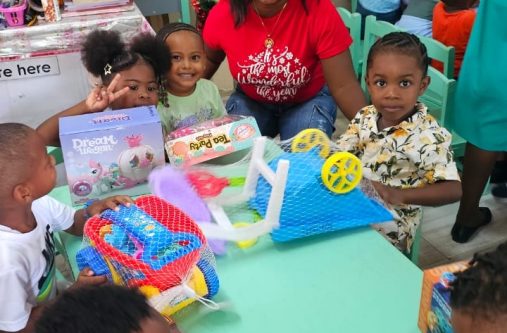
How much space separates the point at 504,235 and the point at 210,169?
1.43 m

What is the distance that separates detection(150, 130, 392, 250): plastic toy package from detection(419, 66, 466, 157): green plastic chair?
72 cm

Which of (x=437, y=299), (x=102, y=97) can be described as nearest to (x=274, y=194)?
(x=437, y=299)

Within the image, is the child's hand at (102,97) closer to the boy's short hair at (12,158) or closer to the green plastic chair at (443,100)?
the boy's short hair at (12,158)

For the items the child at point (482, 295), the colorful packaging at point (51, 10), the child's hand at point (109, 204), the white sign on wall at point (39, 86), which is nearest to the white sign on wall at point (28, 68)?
the white sign on wall at point (39, 86)

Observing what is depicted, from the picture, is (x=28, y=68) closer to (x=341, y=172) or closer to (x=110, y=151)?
(x=110, y=151)

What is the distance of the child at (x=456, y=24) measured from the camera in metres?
2.32

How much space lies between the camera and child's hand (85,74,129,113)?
142cm

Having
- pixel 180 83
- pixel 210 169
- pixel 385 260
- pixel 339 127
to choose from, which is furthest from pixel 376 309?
pixel 339 127

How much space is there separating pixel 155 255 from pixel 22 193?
0.93 feet

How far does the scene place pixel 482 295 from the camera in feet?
1.86

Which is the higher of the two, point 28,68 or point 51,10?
point 51,10

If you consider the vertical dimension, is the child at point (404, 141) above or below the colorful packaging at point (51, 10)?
below

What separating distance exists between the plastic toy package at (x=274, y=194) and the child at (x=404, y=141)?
7.6 inches

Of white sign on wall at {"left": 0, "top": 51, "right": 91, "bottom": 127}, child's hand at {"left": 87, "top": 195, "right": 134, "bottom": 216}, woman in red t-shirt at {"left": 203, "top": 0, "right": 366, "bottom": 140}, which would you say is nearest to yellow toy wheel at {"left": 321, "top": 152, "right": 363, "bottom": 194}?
child's hand at {"left": 87, "top": 195, "right": 134, "bottom": 216}
